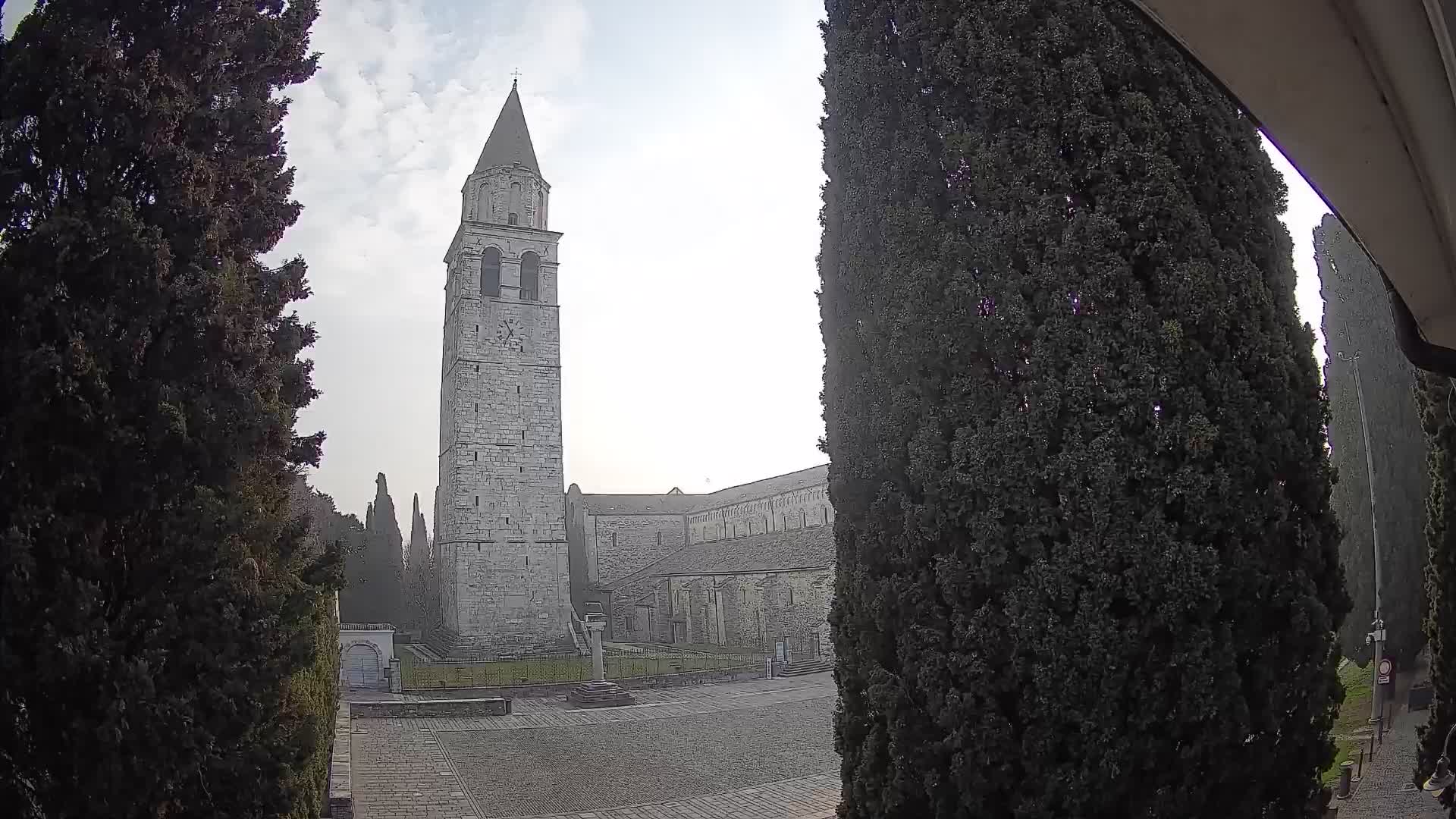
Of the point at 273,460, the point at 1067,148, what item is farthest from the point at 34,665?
the point at 1067,148

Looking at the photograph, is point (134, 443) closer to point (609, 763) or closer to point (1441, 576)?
point (1441, 576)

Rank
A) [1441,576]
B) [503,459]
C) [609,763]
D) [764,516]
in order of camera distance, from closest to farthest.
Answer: [1441,576], [609,763], [503,459], [764,516]

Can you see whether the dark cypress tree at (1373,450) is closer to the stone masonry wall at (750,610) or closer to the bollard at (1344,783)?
the bollard at (1344,783)

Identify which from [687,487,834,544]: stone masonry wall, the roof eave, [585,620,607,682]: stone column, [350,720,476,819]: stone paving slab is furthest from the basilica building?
the roof eave

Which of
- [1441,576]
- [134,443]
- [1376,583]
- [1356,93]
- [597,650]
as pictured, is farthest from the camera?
[597,650]

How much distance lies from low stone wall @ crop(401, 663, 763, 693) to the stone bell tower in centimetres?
760

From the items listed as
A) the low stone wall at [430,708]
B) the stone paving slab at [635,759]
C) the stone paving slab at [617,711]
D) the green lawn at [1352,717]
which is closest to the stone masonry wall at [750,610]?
the stone paving slab at [617,711]

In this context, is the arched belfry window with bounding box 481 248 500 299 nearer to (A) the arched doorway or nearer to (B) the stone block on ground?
(A) the arched doorway

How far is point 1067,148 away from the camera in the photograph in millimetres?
5223

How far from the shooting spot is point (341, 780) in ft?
39.4

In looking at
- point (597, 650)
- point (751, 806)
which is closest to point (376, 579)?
point (597, 650)

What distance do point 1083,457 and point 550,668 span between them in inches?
1096

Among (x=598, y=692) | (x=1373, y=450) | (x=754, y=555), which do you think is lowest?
(x=598, y=692)

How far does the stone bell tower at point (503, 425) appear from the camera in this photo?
33500mm
